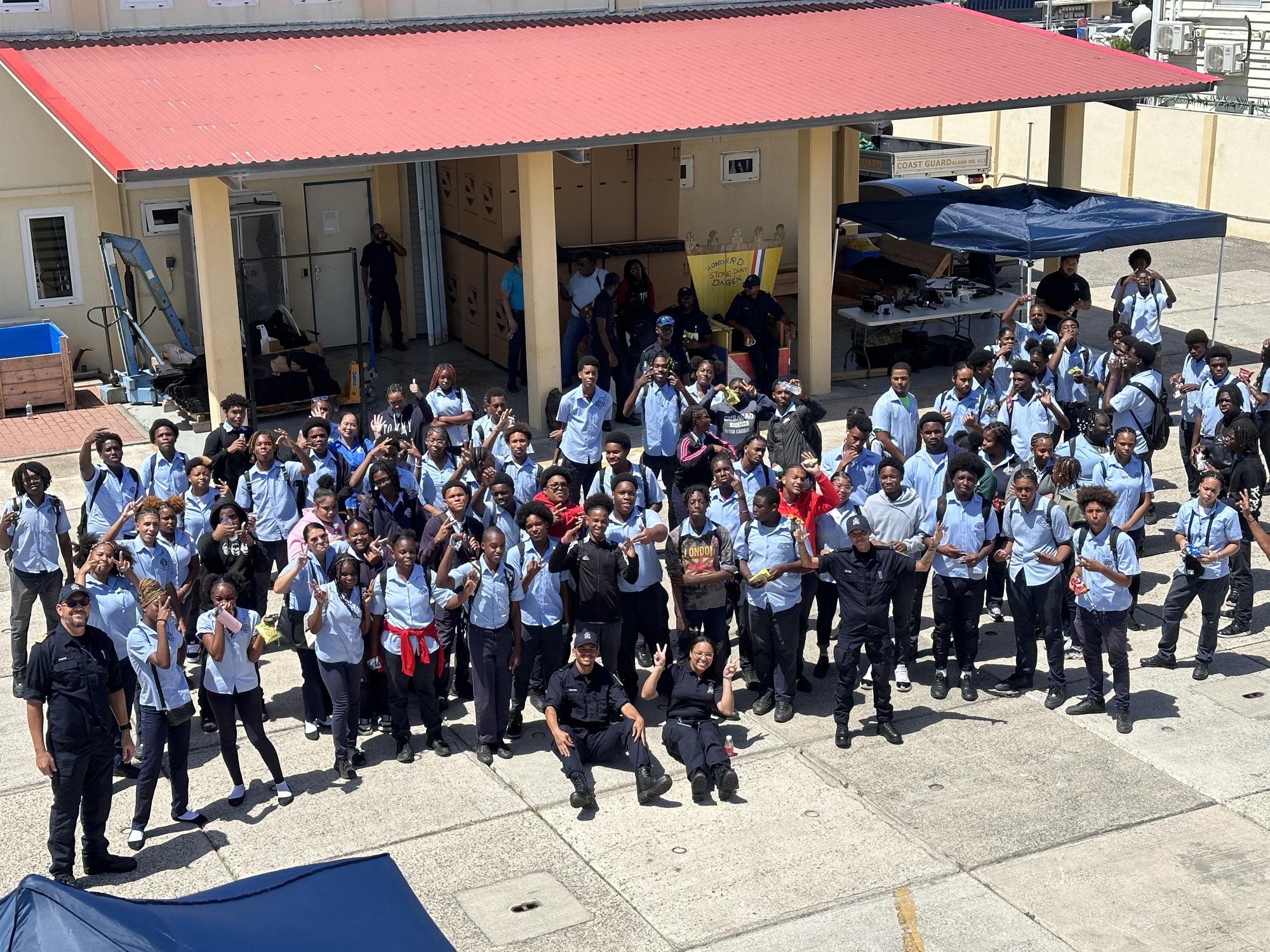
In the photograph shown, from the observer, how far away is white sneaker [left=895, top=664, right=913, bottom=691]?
35.8 feet

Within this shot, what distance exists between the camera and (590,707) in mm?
9531

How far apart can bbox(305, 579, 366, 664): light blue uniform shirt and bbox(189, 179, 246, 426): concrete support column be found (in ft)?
21.1

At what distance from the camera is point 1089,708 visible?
1040 cm

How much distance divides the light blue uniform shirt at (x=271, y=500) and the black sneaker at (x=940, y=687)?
4.50 m

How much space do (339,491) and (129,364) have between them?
763 centimetres

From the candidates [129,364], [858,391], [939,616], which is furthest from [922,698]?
[129,364]

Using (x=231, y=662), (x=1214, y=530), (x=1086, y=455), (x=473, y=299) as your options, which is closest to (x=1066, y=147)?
(x=473, y=299)

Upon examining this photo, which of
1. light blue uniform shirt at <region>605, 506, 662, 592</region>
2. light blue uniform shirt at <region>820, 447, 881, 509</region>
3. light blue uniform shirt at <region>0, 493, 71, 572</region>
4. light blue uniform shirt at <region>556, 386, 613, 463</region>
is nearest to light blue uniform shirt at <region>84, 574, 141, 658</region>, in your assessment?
light blue uniform shirt at <region>0, 493, 71, 572</region>

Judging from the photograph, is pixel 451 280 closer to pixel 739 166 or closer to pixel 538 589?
pixel 739 166

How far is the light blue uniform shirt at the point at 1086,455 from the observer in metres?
11.5

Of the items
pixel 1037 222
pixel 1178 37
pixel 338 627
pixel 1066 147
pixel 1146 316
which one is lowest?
pixel 338 627

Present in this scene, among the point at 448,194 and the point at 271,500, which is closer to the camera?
the point at 271,500

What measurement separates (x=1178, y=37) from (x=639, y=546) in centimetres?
2887

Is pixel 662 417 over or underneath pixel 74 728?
over
